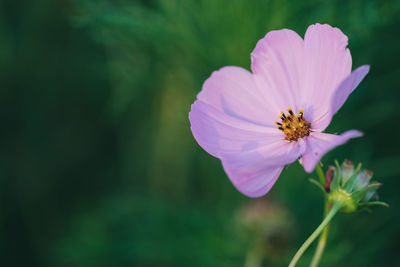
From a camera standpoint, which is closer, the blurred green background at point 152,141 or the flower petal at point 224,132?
the flower petal at point 224,132

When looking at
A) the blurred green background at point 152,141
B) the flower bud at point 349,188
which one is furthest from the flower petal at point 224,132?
the blurred green background at point 152,141

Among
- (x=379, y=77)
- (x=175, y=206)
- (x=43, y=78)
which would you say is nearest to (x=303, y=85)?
(x=379, y=77)

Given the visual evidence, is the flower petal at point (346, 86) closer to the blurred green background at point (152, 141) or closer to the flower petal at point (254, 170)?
the flower petal at point (254, 170)

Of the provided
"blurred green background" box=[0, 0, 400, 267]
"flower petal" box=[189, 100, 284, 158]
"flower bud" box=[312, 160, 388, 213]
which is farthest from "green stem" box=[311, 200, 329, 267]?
"blurred green background" box=[0, 0, 400, 267]

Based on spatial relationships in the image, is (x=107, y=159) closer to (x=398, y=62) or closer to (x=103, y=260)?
(x=103, y=260)

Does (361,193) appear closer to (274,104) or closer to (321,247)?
(321,247)
